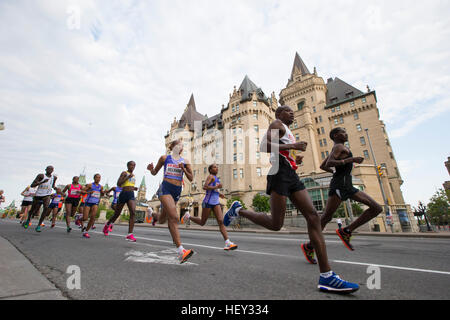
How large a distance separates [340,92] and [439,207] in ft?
102

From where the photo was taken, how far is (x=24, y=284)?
2033 mm

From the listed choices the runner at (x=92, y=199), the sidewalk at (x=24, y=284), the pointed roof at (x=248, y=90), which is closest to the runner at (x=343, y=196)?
the sidewalk at (x=24, y=284)

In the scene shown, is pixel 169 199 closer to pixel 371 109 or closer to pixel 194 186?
pixel 194 186

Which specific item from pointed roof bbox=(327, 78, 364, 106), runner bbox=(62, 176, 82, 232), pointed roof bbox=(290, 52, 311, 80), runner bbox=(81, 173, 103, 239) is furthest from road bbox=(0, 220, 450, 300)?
pointed roof bbox=(290, 52, 311, 80)

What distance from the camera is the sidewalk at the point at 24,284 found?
5.72 feet

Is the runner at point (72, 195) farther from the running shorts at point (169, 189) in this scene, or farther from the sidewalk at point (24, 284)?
the sidewalk at point (24, 284)

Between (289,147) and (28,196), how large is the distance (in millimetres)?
14012

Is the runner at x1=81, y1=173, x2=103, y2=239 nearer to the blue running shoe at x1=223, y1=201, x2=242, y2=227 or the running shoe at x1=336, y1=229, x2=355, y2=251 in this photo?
the blue running shoe at x1=223, y1=201, x2=242, y2=227

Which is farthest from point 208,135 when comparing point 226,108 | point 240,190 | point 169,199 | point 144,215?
point 169,199

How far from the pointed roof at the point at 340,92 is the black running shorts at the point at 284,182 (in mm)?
54249

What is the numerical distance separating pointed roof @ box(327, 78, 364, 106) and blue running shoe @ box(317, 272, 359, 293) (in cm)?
5494

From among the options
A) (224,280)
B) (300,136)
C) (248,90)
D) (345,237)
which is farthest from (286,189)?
(300,136)
